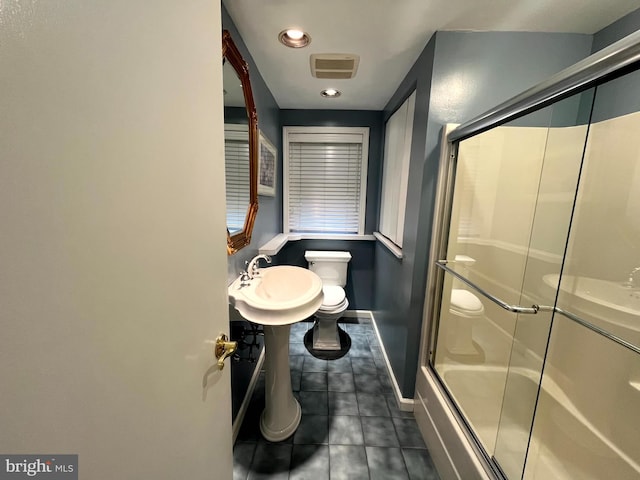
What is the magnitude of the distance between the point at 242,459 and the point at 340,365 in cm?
97

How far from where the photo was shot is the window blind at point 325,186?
8.65 feet

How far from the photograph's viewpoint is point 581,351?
1.28 m

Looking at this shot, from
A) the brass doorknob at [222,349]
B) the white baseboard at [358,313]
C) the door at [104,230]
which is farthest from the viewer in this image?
the white baseboard at [358,313]

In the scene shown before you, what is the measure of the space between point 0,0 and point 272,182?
1992mm

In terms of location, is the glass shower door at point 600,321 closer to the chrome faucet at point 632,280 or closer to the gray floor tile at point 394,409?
the chrome faucet at point 632,280

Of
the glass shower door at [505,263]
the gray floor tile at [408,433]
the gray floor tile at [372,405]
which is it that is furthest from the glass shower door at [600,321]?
the gray floor tile at [372,405]

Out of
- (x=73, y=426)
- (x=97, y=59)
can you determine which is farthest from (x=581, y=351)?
(x=97, y=59)

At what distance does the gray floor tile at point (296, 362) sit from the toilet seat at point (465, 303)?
130cm

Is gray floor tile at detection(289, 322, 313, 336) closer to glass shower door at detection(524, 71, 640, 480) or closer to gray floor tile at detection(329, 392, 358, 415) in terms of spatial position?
gray floor tile at detection(329, 392, 358, 415)

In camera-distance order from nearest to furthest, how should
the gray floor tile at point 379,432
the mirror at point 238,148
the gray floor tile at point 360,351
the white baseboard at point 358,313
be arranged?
the mirror at point 238,148 → the gray floor tile at point 379,432 → the gray floor tile at point 360,351 → the white baseboard at point 358,313

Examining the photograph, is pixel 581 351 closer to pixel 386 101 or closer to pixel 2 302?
pixel 2 302

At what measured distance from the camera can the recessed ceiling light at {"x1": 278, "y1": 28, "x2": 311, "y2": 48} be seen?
1.33 metres

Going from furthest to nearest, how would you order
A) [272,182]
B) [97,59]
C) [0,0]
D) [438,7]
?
[272,182] → [438,7] → [97,59] → [0,0]

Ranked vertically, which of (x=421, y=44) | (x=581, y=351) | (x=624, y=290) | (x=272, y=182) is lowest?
(x=581, y=351)
